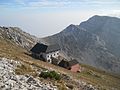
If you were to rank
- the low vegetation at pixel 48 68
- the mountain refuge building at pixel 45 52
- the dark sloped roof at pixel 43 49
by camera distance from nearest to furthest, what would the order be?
the low vegetation at pixel 48 68, the mountain refuge building at pixel 45 52, the dark sloped roof at pixel 43 49

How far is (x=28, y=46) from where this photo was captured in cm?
19512

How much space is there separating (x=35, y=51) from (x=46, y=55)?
7.00m

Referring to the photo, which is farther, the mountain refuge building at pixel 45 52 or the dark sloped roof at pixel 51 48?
the dark sloped roof at pixel 51 48

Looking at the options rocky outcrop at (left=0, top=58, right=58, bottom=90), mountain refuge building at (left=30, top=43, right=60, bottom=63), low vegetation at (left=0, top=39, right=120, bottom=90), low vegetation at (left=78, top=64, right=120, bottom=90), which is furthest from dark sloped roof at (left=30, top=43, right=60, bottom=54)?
rocky outcrop at (left=0, top=58, right=58, bottom=90)

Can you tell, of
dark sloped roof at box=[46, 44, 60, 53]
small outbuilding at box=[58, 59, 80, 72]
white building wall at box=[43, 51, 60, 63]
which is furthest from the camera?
dark sloped roof at box=[46, 44, 60, 53]

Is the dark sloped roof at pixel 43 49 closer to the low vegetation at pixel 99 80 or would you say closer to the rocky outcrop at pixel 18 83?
the low vegetation at pixel 99 80

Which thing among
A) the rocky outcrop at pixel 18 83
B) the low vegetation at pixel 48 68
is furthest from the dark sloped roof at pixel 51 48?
the rocky outcrop at pixel 18 83

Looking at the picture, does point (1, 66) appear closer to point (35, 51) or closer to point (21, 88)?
point (21, 88)

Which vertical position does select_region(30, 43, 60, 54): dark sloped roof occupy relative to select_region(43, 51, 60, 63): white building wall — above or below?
above

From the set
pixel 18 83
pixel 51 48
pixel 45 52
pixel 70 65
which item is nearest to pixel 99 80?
pixel 70 65

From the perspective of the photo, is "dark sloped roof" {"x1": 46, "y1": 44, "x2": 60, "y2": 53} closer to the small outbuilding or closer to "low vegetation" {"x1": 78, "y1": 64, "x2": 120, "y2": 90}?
the small outbuilding

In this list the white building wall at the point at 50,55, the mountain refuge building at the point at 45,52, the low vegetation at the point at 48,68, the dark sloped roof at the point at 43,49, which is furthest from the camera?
the dark sloped roof at the point at 43,49

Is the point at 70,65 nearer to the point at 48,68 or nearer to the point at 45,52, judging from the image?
the point at 45,52

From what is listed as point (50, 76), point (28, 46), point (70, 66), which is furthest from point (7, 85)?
point (28, 46)
